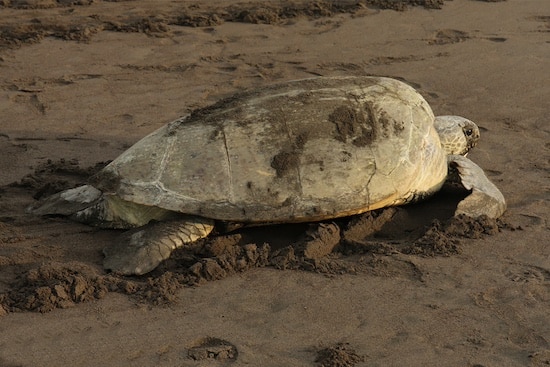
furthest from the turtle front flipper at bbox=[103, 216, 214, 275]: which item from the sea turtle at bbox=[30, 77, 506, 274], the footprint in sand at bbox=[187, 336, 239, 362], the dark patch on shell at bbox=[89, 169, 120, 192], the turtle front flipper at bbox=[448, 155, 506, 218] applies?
the turtle front flipper at bbox=[448, 155, 506, 218]

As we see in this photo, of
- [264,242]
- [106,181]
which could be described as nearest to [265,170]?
[264,242]

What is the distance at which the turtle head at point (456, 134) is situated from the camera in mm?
5949

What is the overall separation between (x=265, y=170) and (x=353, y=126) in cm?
63

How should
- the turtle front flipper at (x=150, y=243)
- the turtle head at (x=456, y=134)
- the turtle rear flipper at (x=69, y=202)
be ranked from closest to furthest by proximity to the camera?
the turtle front flipper at (x=150, y=243)
the turtle rear flipper at (x=69, y=202)
the turtle head at (x=456, y=134)

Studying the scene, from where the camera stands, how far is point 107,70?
805 centimetres

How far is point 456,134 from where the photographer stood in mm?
5992

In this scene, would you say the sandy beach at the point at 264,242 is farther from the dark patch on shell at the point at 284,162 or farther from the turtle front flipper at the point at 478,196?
the dark patch on shell at the point at 284,162

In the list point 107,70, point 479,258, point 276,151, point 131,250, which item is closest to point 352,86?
point 276,151

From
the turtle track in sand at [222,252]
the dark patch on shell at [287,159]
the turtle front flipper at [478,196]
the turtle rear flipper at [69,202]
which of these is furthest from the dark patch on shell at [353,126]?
the turtle rear flipper at [69,202]

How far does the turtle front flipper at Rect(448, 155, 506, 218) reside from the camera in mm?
5266

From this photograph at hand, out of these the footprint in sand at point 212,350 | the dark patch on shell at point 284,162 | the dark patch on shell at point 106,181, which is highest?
the dark patch on shell at point 284,162

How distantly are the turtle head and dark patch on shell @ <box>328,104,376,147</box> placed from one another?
930 millimetres

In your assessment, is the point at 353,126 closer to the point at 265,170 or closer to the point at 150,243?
the point at 265,170

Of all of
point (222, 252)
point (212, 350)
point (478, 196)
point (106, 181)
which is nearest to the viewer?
point (212, 350)
